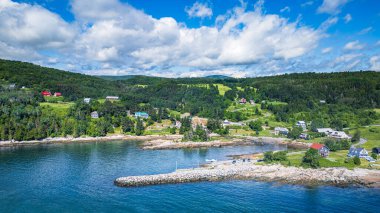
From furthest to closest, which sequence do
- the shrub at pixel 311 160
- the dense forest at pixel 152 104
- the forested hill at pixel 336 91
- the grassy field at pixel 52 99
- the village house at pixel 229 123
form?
the forested hill at pixel 336 91 → the grassy field at pixel 52 99 → the village house at pixel 229 123 → the dense forest at pixel 152 104 → the shrub at pixel 311 160

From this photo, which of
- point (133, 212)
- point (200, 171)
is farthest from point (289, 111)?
point (133, 212)

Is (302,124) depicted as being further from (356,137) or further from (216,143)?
(216,143)

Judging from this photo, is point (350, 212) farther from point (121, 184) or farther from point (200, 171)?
point (121, 184)

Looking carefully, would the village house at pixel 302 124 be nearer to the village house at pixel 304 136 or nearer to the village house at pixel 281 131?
the village house at pixel 281 131

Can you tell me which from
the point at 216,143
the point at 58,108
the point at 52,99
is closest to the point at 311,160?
the point at 216,143

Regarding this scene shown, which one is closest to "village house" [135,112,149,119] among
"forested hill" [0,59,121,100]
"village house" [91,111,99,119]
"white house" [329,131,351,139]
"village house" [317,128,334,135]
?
"village house" [91,111,99,119]

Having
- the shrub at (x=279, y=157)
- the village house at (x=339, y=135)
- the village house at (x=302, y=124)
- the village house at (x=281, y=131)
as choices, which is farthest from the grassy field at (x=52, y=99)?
the village house at (x=339, y=135)

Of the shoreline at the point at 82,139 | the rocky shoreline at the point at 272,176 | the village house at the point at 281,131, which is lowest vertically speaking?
the rocky shoreline at the point at 272,176
